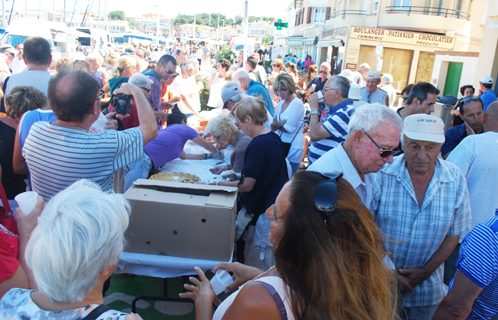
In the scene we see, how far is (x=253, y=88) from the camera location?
218 inches

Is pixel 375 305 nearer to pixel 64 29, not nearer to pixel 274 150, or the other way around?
pixel 274 150

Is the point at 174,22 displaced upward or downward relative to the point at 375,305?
upward

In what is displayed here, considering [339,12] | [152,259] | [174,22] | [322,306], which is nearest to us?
[322,306]

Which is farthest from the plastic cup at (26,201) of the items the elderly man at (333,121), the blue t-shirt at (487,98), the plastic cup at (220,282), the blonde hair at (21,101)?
the blue t-shirt at (487,98)

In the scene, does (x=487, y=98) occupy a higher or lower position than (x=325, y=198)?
higher

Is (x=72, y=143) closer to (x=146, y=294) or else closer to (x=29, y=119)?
(x=29, y=119)

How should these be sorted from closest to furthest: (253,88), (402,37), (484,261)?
(484,261) → (253,88) → (402,37)

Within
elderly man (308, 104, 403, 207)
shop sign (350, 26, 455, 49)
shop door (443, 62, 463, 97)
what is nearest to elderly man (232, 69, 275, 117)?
elderly man (308, 104, 403, 207)

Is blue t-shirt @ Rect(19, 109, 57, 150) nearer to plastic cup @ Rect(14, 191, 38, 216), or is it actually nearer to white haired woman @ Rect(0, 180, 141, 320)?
plastic cup @ Rect(14, 191, 38, 216)

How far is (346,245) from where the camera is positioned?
1111 mm

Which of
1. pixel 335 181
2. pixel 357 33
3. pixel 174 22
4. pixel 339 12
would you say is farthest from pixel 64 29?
pixel 174 22

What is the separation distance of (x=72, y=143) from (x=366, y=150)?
176 cm

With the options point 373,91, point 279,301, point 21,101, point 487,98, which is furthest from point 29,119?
point 487,98

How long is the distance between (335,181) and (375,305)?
45 centimetres
